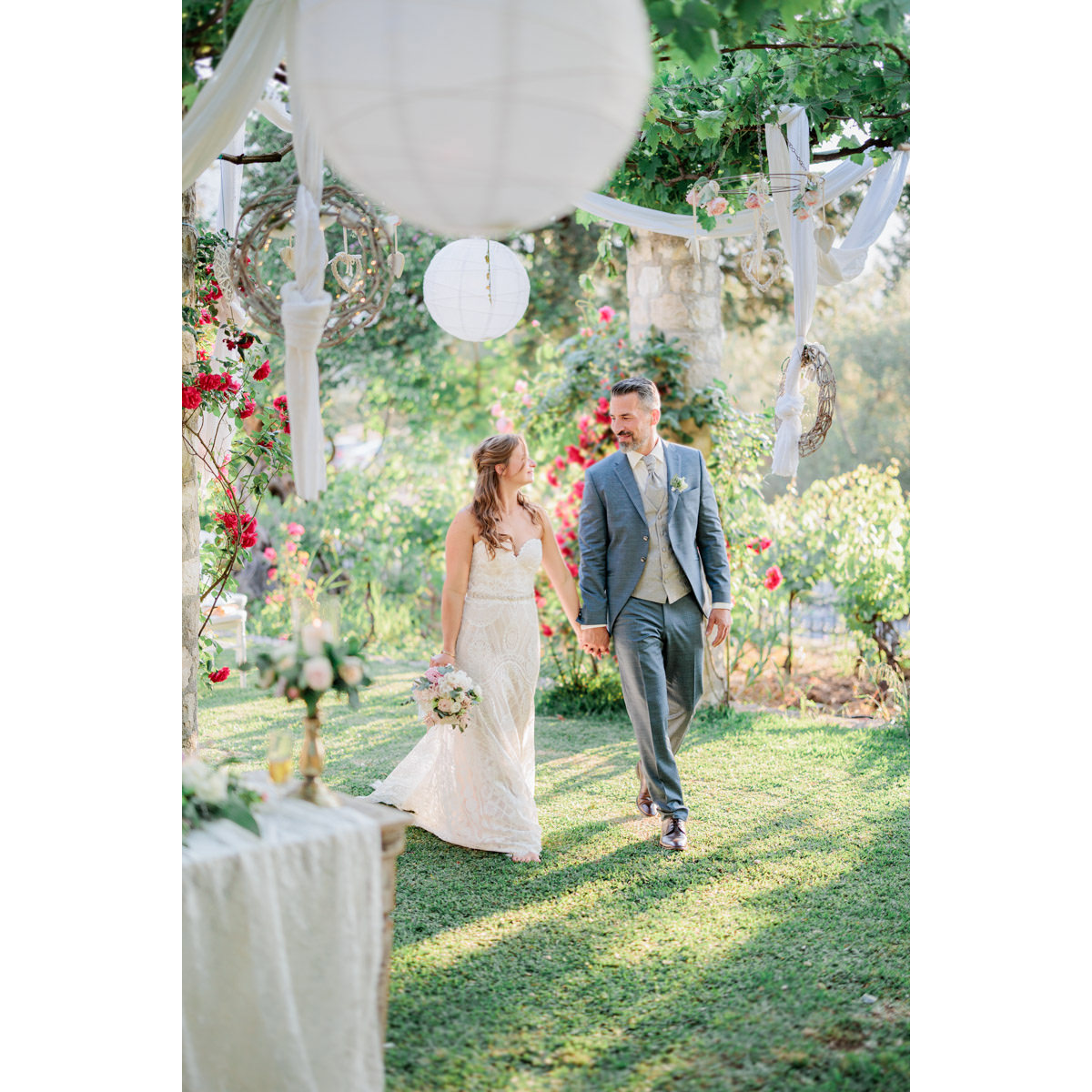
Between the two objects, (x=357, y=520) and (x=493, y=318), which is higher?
(x=493, y=318)

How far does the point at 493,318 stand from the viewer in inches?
175

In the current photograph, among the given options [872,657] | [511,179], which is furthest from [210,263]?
[872,657]

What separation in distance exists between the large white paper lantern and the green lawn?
2.05 m

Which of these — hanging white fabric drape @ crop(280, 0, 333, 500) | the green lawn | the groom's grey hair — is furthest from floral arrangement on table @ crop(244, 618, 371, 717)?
the groom's grey hair

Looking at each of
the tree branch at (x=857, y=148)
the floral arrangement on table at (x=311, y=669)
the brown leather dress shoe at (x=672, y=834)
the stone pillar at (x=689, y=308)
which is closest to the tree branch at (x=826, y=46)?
the tree branch at (x=857, y=148)

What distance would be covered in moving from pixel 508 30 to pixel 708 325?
478 cm

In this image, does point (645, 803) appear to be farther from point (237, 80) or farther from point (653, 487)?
point (237, 80)

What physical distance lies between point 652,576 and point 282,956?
2.33 metres

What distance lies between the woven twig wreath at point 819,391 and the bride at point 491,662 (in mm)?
1176

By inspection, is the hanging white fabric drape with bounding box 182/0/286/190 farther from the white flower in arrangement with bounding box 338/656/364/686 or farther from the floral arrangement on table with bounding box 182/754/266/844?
the floral arrangement on table with bounding box 182/754/266/844

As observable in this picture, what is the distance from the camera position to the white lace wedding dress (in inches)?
152

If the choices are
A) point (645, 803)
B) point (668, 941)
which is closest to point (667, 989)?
point (668, 941)
